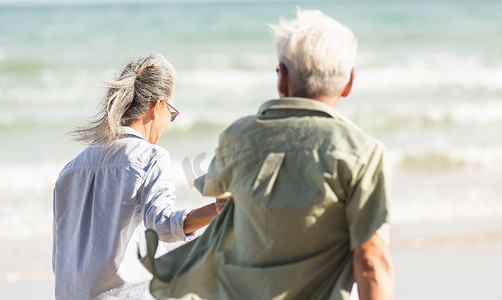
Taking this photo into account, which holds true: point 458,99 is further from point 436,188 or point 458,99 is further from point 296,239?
point 296,239

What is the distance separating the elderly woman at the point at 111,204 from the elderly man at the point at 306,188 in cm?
56

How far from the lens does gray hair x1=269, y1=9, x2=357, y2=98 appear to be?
1.55 metres

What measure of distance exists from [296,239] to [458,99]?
11749 mm

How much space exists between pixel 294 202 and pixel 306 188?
4cm

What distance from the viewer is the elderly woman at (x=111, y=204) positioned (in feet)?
7.30

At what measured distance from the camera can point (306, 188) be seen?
4.96 ft

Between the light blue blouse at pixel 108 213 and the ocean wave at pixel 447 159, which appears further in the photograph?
the ocean wave at pixel 447 159

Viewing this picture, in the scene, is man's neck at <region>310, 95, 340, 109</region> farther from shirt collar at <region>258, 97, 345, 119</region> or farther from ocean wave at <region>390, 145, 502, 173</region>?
ocean wave at <region>390, 145, 502, 173</region>

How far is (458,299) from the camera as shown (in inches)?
174

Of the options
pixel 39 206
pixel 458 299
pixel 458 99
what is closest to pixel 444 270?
pixel 458 299

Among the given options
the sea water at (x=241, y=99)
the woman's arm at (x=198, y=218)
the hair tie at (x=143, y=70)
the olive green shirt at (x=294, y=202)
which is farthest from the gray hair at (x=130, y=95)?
the olive green shirt at (x=294, y=202)

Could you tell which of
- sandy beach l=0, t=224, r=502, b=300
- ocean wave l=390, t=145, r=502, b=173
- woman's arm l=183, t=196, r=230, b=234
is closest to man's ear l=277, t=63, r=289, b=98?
woman's arm l=183, t=196, r=230, b=234

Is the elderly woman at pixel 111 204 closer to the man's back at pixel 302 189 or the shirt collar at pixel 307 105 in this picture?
the man's back at pixel 302 189

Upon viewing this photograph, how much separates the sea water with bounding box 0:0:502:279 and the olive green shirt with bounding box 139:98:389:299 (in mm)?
391
